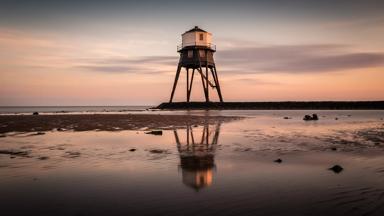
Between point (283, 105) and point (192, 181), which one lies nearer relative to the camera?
point (192, 181)

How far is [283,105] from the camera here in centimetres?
7256

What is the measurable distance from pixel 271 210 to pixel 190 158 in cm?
523

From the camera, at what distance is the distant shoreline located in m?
64.8

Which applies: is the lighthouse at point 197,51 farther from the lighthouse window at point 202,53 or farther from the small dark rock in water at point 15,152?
the small dark rock in water at point 15,152

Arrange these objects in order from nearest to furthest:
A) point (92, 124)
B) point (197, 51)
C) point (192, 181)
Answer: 1. point (192, 181)
2. point (92, 124)
3. point (197, 51)

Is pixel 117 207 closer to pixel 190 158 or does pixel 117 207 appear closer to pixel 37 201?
pixel 37 201

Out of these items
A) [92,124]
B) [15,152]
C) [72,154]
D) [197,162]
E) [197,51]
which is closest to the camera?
[197,162]

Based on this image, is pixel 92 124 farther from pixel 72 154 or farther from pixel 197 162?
pixel 197 162

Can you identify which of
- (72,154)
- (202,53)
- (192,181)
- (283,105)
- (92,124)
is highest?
Result: (202,53)

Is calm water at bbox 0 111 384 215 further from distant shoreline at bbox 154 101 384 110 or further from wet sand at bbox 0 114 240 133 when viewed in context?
distant shoreline at bbox 154 101 384 110

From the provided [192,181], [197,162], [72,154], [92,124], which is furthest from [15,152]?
[92,124]

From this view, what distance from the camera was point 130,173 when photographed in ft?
25.7

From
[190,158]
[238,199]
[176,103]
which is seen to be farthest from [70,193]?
[176,103]

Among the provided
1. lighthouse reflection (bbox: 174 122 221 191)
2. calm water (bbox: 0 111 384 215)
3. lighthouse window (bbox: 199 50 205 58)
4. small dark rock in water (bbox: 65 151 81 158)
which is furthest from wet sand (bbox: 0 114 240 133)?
lighthouse window (bbox: 199 50 205 58)
